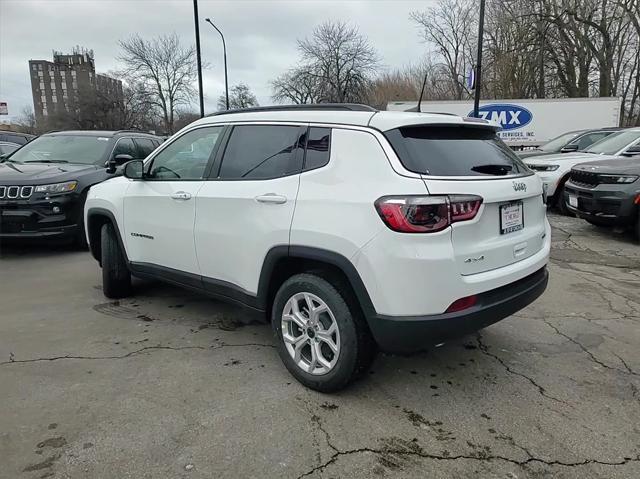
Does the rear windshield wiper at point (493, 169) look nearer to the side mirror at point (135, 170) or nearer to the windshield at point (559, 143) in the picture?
the side mirror at point (135, 170)

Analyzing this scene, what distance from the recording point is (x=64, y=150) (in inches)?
304

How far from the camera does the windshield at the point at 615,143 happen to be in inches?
364

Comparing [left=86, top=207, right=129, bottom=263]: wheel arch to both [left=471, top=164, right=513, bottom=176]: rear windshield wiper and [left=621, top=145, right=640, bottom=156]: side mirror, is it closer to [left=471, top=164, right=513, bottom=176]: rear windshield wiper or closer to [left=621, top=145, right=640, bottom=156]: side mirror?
[left=471, top=164, right=513, bottom=176]: rear windshield wiper

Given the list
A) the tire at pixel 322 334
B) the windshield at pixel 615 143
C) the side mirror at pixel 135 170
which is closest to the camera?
the tire at pixel 322 334

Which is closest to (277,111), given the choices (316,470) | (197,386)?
(197,386)

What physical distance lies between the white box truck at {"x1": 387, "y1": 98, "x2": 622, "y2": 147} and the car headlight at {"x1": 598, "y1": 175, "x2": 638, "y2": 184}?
14.7 m

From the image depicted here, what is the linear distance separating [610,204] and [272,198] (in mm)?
6052

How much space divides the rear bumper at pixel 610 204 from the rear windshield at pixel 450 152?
4.70 m

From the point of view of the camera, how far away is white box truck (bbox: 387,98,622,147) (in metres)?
21.5

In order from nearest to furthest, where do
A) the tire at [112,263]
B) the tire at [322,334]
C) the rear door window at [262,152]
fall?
the tire at [322,334] → the rear door window at [262,152] → the tire at [112,263]

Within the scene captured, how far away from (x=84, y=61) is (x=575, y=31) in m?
63.4

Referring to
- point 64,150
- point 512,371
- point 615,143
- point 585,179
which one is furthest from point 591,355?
point 64,150

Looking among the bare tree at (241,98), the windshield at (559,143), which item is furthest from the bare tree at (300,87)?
the windshield at (559,143)

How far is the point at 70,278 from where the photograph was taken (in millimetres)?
5668
